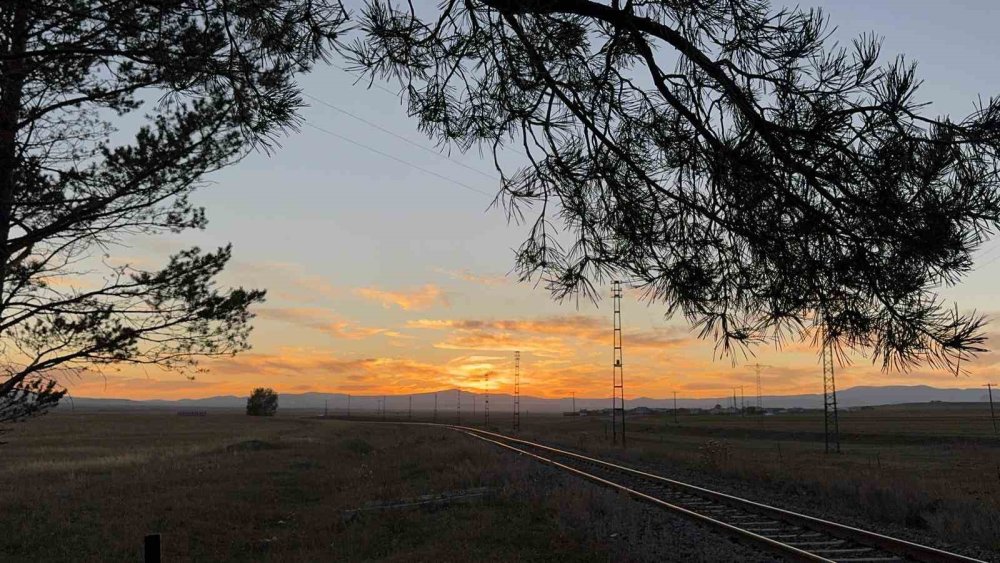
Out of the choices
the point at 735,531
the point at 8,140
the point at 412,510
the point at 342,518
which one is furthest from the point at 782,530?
the point at 8,140

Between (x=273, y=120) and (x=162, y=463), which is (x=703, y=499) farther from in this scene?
(x=162, y=463)

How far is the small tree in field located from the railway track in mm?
129384

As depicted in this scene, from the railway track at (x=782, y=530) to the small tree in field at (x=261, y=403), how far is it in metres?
129

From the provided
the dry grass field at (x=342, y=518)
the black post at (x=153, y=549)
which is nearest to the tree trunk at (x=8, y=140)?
the black post at (x=153, y=549)

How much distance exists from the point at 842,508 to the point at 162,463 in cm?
2577

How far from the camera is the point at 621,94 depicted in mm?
5055

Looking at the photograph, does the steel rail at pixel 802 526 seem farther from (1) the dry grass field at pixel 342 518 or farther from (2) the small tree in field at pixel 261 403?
(2) the small tree in field at pixel 261 403

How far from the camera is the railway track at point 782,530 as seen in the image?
8.80 m

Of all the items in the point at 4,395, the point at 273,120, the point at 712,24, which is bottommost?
the point at 4,395

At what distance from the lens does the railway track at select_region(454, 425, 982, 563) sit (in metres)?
8.80

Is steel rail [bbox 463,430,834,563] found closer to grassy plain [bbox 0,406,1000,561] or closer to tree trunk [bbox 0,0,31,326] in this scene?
grassy plain [bbox 0,406,1000,561]

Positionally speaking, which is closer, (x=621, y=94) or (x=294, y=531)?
(x=621, y=94)

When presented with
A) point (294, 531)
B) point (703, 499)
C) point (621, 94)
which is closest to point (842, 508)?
point (703, 499)

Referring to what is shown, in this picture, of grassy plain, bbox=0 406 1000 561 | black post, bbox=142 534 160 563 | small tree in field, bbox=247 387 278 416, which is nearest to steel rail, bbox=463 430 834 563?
grassy plain, bbox=0 406 1000 561
